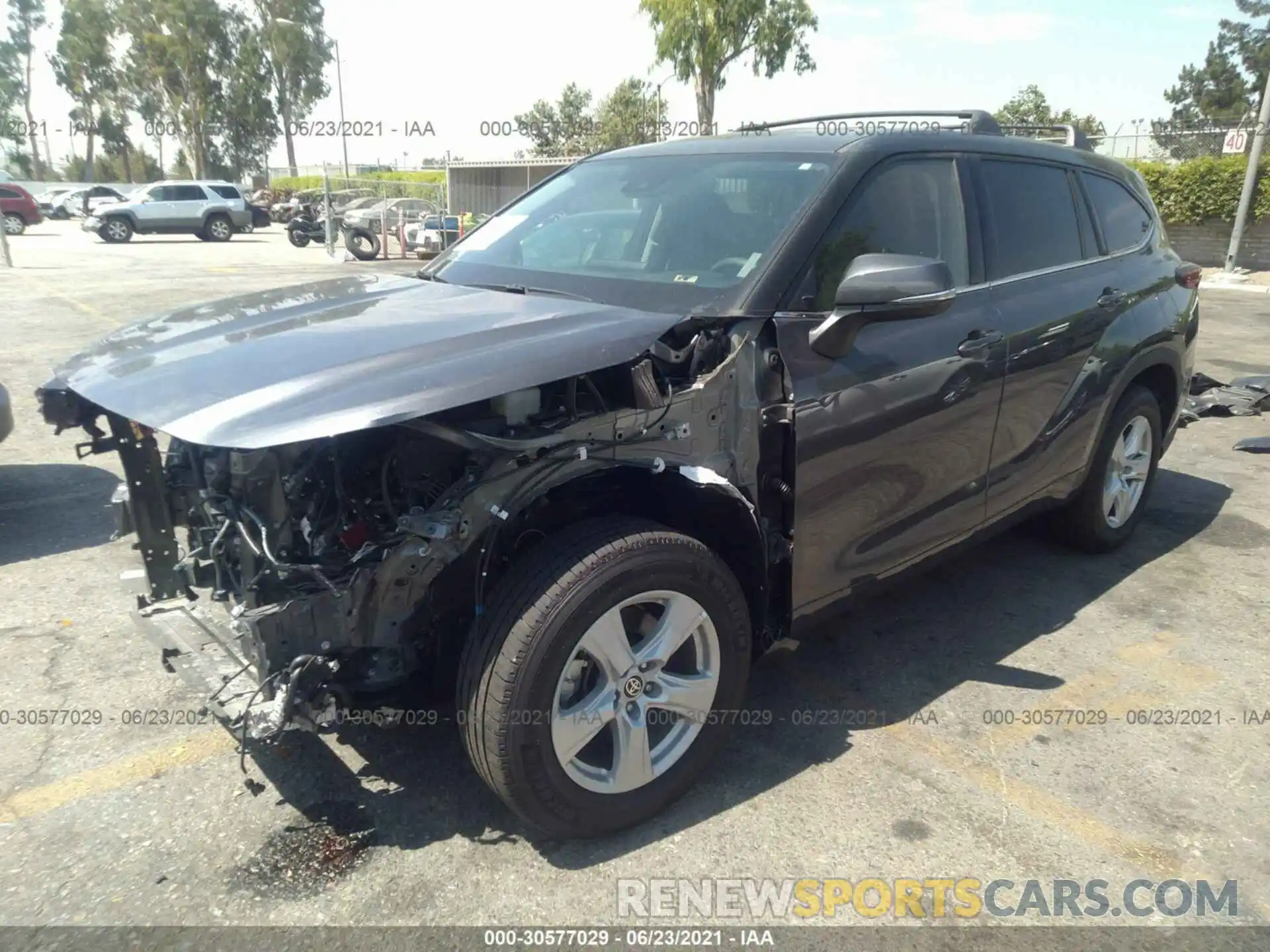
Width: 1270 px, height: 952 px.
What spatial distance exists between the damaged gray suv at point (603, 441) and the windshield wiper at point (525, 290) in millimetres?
18

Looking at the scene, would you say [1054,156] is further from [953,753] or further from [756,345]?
[953,753]

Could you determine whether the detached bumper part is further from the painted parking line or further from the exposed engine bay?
the painted parking line

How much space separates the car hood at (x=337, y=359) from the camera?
2.08 m

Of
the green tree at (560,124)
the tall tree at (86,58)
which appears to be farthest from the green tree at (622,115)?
the tall tree at (86,58)

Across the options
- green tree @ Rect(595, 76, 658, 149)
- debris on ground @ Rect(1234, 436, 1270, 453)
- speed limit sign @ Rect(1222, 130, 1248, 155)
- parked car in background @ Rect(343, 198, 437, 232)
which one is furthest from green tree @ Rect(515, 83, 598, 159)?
debris on ground @ Rect(1234, 436, 1270, 453)

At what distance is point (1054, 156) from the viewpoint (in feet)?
13.1

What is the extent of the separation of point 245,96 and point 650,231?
67.4m

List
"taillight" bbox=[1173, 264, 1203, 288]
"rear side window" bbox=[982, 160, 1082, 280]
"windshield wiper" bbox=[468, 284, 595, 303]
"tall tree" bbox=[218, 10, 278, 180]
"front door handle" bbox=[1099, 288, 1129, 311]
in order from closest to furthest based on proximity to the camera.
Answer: "windshield wiper" bbox=[468, 284, 595, 303]
"rear side window" bbox=[982, 160, 1082, 280]
"front door handle" bbox=[1099, 288, 1129, 311]
"taillight" bbox=[1173, 264, 1203, 288]
"tall tree" bbox=[218, 10, 278, 180]

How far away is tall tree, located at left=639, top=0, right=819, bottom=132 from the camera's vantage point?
25234 mm

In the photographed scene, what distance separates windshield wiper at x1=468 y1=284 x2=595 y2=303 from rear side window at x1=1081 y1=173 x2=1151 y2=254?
8.51 feet

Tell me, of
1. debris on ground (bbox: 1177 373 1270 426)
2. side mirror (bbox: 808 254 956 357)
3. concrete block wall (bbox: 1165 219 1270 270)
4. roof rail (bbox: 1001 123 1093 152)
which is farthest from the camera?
concrete block wall (bbox: 1165 219 1270 270)

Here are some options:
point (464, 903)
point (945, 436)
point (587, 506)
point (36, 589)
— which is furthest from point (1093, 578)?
point (36, 589)

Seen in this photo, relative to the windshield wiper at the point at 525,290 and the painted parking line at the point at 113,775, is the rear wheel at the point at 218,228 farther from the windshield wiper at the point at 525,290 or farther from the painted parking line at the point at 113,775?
the painted parking line at the point at 113,775

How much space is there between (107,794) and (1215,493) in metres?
5.97
